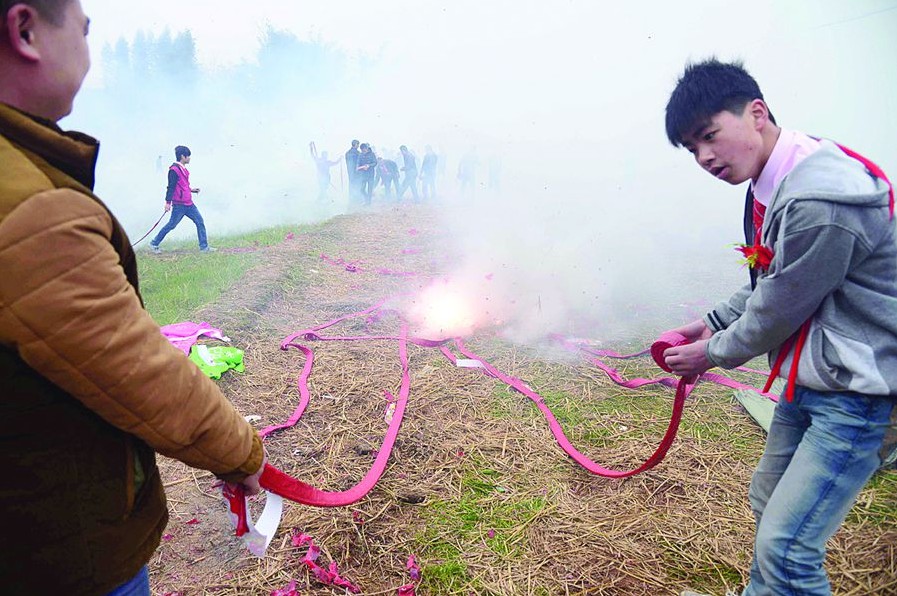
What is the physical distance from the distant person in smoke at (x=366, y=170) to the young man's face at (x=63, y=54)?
59.4 ft

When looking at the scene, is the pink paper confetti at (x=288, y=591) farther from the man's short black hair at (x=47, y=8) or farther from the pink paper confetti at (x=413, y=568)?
the man's short black hair at (x=47, y=8)

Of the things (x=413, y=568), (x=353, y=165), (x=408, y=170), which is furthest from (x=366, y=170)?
(x=413, y=568)

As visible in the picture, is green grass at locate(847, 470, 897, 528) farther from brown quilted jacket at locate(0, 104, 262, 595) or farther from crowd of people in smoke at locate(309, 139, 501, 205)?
crowd of people in smoke at locate(309, 139, 501, 205)

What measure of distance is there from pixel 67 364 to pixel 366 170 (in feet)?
61.3

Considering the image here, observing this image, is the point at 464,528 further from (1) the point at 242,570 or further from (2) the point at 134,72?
(2) the point at 134,72

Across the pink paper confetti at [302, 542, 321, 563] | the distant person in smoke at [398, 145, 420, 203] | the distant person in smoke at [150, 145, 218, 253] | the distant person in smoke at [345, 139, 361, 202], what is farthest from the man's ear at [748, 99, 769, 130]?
the distant person in smoke at [398, 145, 420, 203]

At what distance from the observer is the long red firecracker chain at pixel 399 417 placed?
62.7 inches

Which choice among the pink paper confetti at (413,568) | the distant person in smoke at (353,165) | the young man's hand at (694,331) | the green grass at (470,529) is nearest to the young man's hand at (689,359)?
the young man's hand at (694,331)

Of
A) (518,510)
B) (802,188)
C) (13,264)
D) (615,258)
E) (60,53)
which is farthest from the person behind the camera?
(615,258)

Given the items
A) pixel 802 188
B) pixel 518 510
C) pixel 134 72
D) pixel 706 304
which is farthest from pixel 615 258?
pixel 134 72

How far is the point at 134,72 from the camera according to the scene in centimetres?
2823

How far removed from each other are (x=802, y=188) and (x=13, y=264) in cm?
207

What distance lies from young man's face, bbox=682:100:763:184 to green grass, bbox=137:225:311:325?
5.73 meters

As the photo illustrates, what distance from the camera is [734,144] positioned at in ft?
6.10
